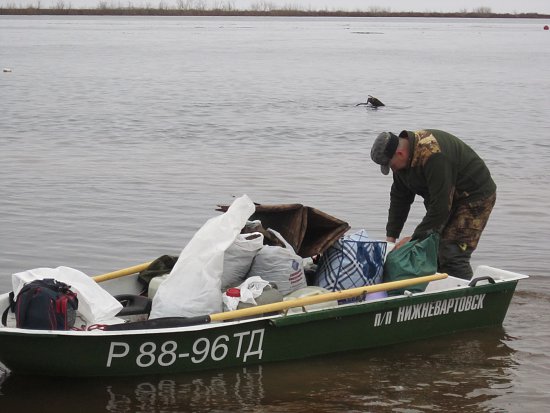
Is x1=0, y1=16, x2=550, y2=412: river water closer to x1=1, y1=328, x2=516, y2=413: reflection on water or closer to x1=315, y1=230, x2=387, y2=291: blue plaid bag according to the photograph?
x1=1, y1=328, x2=516, y2=413: reflection on water

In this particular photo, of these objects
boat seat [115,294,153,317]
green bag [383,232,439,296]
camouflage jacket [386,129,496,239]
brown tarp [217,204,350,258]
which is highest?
camouflage jacket [386,129,496,239]

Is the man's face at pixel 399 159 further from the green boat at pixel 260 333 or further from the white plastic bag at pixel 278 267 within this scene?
the white plastic bag at pixel 278 267

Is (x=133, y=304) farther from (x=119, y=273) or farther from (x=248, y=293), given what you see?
(x=248, y=293)

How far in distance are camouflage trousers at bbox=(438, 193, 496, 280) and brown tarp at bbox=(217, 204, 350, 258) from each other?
98cm

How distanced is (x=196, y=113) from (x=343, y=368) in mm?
18086

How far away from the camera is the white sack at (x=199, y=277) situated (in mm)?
7527

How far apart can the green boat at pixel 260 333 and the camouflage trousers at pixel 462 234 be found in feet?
0.51

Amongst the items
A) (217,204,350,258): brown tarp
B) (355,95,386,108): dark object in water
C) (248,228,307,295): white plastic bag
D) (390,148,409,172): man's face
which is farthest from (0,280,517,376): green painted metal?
(355,95,386,108): dark object in water

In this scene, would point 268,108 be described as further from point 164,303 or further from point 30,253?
point 164,303

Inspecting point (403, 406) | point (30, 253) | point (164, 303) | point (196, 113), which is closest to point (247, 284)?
point (164, 303)

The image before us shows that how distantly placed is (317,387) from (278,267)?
0.97 m

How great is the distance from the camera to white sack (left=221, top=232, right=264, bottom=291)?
26.1ft

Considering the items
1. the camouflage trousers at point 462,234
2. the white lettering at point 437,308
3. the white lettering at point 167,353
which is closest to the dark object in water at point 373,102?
the camouflage trousers at point 462,234

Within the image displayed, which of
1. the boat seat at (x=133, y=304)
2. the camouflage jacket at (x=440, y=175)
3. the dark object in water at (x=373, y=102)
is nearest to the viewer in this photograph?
the boat seat at (x=133, y=304)
